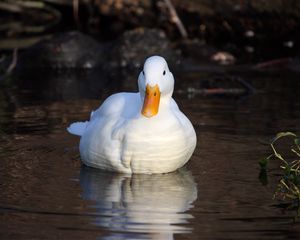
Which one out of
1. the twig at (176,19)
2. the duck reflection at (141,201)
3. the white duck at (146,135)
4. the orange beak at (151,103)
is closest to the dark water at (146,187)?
the duck reflection at (141,201)

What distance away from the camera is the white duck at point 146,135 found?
7.68 metres

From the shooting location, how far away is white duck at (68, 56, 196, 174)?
768 centimetres

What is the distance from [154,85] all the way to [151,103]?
0.61 feet

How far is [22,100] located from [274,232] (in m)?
6.47

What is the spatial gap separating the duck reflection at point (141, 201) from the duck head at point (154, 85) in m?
0.55

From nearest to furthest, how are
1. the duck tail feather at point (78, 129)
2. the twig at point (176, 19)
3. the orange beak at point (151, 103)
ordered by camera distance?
the orange beak at point (151, 103), the duck tail feather at point (78, 129), the twig at point (176, 19)

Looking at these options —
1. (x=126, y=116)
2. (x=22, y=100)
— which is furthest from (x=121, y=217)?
(x=22, y=100)

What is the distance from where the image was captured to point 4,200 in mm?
6988

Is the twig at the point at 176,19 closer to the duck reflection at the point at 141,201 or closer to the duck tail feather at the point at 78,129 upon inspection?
the duck tail feather at the point at 78,129

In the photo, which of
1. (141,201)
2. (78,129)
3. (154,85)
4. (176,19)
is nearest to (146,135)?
(154,85)

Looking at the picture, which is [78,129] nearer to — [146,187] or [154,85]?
[154,85]

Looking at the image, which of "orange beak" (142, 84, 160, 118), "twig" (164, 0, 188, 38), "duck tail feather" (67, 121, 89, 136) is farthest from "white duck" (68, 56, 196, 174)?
"twig" (164, 0, 188, 38)

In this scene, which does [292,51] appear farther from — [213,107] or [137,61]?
[213,107]

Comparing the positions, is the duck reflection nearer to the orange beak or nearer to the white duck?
the white duck
